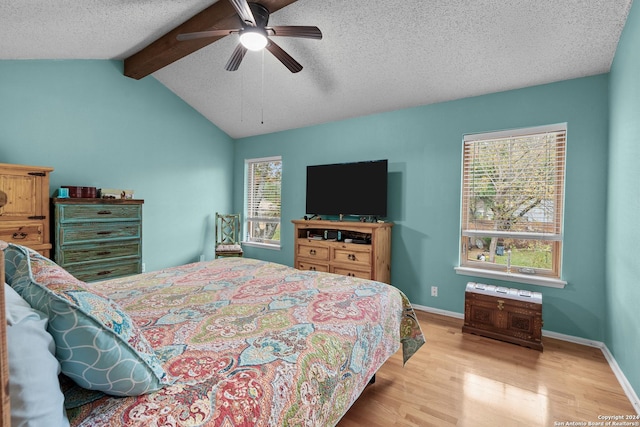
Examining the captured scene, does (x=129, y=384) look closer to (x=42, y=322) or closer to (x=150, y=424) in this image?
(x=150, y=424)

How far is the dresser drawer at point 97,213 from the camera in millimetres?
3021

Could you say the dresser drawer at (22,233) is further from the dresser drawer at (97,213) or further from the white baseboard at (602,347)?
the white baseboard at (602,347)

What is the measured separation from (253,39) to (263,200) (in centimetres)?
314

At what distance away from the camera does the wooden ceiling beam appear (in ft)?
8.52

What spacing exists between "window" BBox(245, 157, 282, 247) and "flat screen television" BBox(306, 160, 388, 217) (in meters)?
0.93

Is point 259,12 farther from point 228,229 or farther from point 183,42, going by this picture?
point 228,229

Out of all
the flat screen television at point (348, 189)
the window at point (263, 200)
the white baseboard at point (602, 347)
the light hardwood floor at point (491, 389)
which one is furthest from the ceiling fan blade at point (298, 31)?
the white baseboard at point (602, 347)

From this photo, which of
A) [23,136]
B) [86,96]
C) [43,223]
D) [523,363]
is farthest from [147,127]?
[523,363]

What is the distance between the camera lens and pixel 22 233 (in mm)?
2771

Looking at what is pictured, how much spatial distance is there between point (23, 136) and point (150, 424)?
3.86 metres

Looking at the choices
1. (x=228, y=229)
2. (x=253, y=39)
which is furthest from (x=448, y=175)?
(x=228, y=229)

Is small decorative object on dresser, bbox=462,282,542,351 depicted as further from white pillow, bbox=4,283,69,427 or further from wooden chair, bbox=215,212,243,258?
wooden chair, bbox=215,212,243,258

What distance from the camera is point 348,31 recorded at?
106 inches

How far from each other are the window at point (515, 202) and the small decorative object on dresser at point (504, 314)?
31 cm
